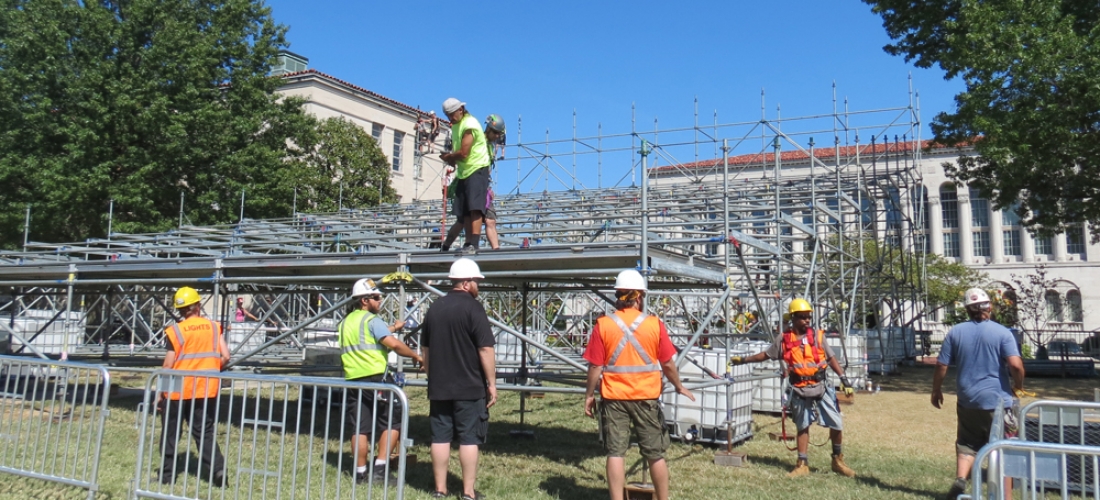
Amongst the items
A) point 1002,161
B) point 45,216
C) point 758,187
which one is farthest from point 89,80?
point 1002,161

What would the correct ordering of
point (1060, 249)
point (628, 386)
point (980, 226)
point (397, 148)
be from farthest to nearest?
point (980, 226) → point (1060, 249) → point (397, 148) → point (628, 386)

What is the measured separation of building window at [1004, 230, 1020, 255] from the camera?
44156 millimetres

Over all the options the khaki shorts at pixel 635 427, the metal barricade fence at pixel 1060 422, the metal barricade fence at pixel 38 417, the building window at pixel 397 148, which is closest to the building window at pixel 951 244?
the building window at pixel 397 148

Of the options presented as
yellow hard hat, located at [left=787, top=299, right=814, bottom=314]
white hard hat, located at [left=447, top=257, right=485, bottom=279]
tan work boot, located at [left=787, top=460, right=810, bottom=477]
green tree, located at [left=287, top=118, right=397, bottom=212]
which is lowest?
tan work boot, located at [left=787, top=460, right=810, bottom=477]

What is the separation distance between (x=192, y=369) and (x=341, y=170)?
2125cm

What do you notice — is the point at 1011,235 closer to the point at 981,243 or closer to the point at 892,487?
the point at 981,243

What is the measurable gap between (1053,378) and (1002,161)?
845 centimetres

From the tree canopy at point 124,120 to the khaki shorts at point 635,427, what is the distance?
17564mm

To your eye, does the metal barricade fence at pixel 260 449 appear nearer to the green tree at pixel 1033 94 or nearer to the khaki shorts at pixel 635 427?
the khaki shorts at pixel 635 427

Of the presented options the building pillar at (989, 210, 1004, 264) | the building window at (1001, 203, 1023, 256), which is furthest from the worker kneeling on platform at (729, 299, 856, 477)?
the building pillar at (989, 210, 1004, 264)

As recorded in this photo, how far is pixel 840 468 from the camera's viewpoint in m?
7.27

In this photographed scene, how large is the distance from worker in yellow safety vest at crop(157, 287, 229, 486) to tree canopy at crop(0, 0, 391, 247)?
14.6 meters

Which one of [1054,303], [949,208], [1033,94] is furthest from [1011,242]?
[1033,94]

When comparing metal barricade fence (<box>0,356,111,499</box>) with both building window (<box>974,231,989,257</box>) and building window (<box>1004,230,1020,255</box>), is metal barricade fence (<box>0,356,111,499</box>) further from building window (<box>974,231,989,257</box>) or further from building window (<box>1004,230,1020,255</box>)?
building window (<box>1004,230,1020,255</box>)
